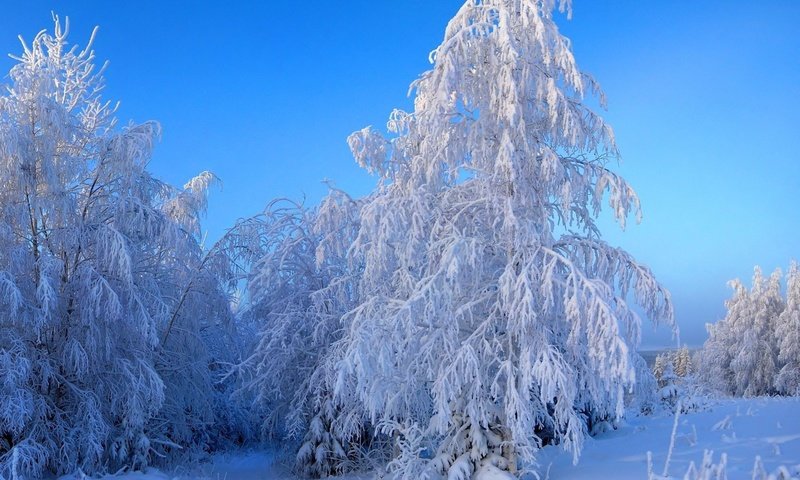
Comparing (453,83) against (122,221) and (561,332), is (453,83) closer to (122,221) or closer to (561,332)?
(561,332)

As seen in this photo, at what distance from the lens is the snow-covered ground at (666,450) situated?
957 cm

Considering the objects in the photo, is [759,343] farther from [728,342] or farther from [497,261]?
[497,261]

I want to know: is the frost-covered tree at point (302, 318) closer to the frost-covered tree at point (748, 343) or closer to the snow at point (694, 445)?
the snow at point (694, 445)

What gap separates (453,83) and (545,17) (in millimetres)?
1812

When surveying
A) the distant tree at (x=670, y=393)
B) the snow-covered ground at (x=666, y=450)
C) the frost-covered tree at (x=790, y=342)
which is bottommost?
the snow-covered ground at (x=666, y=450)

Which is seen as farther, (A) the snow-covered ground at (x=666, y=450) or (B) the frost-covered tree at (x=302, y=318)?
(B) the frost-covered tree at (x=302, y=318)

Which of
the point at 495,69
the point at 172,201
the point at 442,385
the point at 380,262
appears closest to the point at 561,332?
the point at 442,385

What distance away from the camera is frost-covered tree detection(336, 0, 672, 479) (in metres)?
8.93

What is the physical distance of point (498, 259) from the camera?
32.3 ft

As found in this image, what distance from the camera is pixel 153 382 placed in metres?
12.4

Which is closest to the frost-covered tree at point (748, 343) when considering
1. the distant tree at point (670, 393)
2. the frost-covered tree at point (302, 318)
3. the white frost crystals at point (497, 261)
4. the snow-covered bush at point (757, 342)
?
the snow-covered bush at point (757, 342)

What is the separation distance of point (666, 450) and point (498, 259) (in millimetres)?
4819

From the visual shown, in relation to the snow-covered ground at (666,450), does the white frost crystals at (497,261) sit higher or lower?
higher

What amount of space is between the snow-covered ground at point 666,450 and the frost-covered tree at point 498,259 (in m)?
1.35
